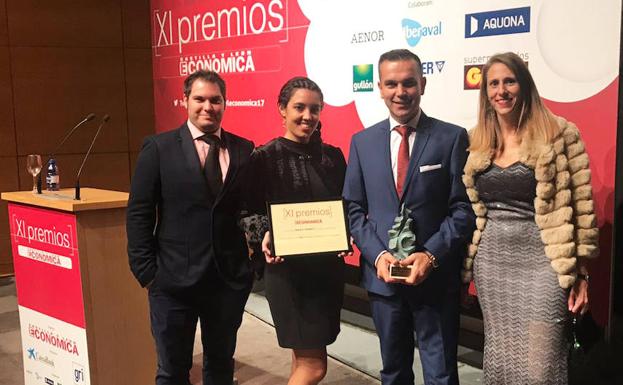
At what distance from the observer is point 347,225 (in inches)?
107

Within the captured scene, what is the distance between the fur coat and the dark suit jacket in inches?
44.8

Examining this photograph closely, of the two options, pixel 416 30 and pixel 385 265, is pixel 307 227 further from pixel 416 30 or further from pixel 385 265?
pixel 416 30

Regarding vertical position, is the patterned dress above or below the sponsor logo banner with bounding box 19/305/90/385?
above

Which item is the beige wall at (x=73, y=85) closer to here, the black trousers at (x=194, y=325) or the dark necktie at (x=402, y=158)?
the black trousers at (x=194, y=325)

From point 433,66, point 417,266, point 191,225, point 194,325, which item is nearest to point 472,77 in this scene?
point 433,66

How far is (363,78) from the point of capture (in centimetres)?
377

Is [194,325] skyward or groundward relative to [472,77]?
groundward

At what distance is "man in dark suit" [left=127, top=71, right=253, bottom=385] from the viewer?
2.71 metres

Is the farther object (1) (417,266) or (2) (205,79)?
(2) (205,79)

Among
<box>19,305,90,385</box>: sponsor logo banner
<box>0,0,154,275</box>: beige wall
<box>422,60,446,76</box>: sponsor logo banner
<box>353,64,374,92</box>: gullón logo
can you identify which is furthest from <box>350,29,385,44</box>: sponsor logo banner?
<box>0,0,154,275</box>: beige wall

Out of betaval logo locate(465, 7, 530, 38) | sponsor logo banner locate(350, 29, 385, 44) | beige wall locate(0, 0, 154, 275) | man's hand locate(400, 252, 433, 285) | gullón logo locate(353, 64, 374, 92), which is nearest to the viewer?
man's hand locate(400, 252, 433, 285)

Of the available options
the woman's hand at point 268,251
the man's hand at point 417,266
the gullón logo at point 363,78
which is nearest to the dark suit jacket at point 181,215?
the woman's hand at point 268,251

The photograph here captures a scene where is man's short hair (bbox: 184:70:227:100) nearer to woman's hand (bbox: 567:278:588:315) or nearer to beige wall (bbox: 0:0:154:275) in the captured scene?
woman's hand (bbox: 567:278:588:315)

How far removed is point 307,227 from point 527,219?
825mm
